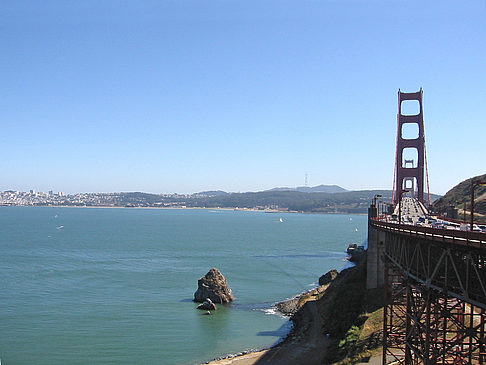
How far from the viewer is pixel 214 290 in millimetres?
45688

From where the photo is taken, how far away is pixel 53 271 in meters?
63.2

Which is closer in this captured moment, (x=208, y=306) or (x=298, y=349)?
(x=298, y=349)

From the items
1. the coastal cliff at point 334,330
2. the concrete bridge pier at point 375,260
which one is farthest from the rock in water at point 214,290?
the concrete bridge pier at point 375,260

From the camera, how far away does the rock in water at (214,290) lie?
45406 millimetres

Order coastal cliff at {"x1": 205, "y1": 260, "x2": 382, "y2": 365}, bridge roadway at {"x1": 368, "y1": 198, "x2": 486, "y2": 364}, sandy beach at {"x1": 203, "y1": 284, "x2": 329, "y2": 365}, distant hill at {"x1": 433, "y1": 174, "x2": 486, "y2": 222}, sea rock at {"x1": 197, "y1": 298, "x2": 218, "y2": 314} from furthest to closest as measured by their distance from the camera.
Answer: distant hill at {"x1": 433, "y1": 174, "x2": 486, "y2": 222}
sea rock at {"x1": 197, "y1": 298, "x2": 218, "y2": 314}
sandy beach at {"x1": 203, "y1": 284, "x2": 329, "y2": 365}
coastal cliff at {"x1": 205, "y1": 260, "x2": 382, "y2": 365}
bridge roadway at {"x1": 368, "y1": 198, "x2": 486, "y2": 364}

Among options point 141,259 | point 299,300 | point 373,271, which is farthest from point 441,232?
point 141,259

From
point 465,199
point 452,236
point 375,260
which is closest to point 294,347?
point 375,260

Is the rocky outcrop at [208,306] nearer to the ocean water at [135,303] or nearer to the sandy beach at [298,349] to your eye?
the ocean water at [135,303]

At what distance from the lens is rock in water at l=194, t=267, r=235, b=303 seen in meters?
45.4

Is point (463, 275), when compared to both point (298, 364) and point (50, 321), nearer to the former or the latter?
point (298, 364)

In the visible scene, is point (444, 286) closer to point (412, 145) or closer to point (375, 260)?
point (375, 260)

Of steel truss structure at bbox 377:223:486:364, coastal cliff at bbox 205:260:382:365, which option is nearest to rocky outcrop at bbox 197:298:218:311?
coastal cliff at bbox 205:260:382:365

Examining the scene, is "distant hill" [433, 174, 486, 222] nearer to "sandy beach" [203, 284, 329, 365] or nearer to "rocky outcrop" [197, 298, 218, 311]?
"sandy beach" [203, 284, 329, 365]

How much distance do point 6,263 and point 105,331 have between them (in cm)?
4151
